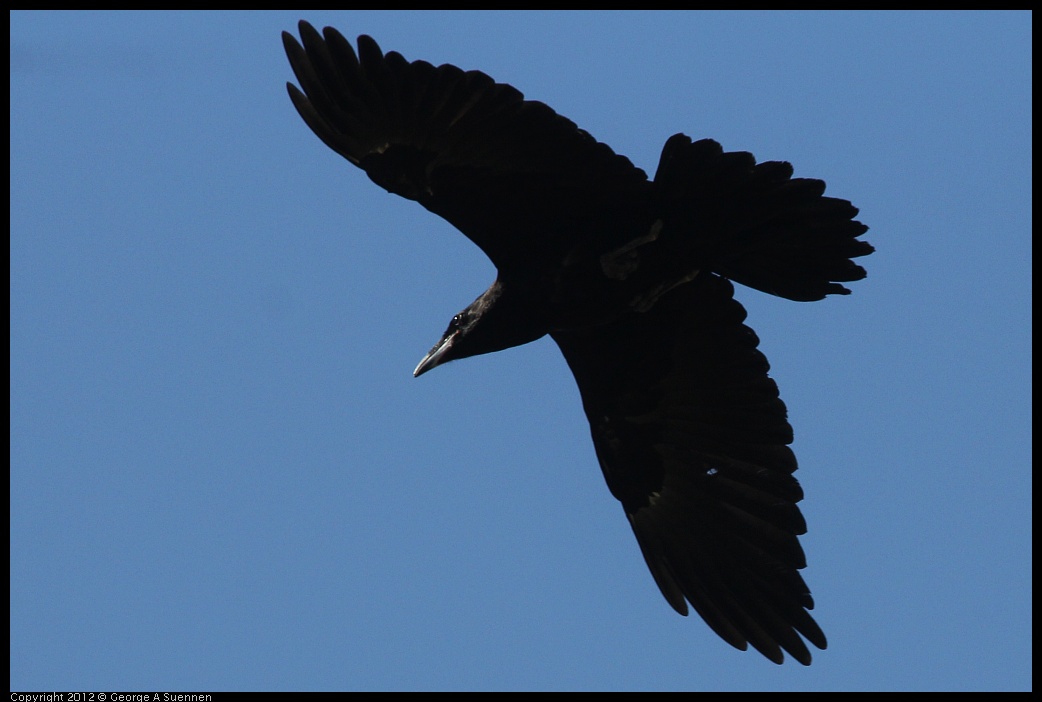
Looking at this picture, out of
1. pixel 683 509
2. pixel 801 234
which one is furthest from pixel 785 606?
pixel 801 234

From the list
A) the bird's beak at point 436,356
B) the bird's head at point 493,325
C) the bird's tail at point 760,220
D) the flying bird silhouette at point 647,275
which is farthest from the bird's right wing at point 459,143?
the bird's beak at point 436,356

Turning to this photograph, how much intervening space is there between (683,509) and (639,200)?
7.38 ft

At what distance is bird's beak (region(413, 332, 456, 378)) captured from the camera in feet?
29.5

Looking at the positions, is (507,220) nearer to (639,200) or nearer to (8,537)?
(639,200)

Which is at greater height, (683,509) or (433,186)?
(433,186)

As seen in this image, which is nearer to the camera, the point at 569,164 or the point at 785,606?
the point at 569,164

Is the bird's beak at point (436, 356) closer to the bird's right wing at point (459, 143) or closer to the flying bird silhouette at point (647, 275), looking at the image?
the flying bird silhouette at point (647, 275)

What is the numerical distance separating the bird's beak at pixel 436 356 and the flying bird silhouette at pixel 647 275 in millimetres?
12

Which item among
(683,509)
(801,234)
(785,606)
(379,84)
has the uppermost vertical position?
(379,84)

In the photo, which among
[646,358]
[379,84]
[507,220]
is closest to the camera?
[379,84]

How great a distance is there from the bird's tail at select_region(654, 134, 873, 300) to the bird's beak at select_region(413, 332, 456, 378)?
5.33 ft

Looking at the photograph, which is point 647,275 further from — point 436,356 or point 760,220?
point 436,356

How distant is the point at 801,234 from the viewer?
821 centimetres

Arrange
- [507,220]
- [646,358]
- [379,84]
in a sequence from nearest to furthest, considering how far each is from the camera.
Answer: [379,84] < [507,220] < [646,358]
